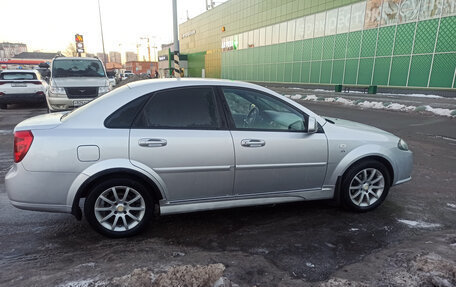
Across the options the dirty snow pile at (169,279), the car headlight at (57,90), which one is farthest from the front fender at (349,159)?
the car headlight at (57,90)

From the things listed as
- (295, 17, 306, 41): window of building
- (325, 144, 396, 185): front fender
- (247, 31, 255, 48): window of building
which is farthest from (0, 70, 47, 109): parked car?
(247, 31, 255, 48): window of building

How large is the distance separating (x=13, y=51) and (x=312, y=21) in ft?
469

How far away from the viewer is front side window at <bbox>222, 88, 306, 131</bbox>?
139 inches

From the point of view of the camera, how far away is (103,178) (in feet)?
10.0

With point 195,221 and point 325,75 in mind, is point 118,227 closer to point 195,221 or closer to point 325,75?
point 195,221

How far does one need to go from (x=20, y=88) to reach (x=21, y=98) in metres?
0.42

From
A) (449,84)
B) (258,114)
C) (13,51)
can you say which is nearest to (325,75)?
(449,84)

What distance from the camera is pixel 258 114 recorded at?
371 centimetres

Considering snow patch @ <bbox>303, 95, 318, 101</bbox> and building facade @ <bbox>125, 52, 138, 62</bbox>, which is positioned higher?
building facade @ <bbox>125, 52, 138, 62</bbox>

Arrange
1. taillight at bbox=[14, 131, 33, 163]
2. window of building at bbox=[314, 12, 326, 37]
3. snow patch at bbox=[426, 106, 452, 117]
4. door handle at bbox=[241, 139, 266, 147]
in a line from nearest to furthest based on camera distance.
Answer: taillight at bbox=[14, 131, 33, 163]
door handle at bbox=[241, 139, 266, 147]
snow patch at bbox=[426, 106, 452, 117]
window of building at bbox=[314, 12, 326, 37]

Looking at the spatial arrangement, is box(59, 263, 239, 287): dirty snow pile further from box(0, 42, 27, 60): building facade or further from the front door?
box(0, 42, 27, 60): building facade

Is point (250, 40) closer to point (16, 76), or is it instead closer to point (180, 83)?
point (16, 76)

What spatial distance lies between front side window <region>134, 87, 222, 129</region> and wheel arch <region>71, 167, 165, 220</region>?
0.48m

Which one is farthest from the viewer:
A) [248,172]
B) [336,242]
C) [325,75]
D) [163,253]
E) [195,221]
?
[325,75]
